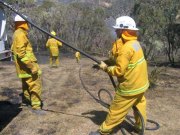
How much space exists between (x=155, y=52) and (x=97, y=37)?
6349 millimetres

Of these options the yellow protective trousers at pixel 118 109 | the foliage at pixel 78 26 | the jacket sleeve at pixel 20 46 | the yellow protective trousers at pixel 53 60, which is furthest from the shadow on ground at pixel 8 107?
the foliage at pixel 78 26

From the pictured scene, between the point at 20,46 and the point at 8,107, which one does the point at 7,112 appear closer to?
the point at 8,107

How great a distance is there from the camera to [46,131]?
6.58 m

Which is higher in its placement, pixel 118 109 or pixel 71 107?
pixel 118 109

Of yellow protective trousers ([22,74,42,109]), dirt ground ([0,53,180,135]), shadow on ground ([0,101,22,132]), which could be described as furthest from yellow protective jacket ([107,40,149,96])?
shadow on ground ([0,101,22,132])

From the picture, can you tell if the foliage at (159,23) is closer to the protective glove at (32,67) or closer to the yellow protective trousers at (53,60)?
the yellow protective trousers at (53,60)

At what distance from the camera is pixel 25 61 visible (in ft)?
23.1

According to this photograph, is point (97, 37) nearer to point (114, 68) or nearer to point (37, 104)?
point (37, 104)

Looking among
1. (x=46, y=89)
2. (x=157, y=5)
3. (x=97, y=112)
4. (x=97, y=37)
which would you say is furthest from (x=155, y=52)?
(x=97, y=112)

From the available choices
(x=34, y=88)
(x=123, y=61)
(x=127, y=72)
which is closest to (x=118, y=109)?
(x=127, y=72)

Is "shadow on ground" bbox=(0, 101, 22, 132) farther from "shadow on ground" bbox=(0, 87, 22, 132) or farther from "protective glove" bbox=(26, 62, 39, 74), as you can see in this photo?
"protective glove" bbox=(26, 62, 39, 74)

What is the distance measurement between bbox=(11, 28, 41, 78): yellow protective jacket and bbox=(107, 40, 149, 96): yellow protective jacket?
1.96 m

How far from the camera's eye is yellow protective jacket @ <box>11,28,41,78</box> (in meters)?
6.99

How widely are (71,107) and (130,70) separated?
267cm
